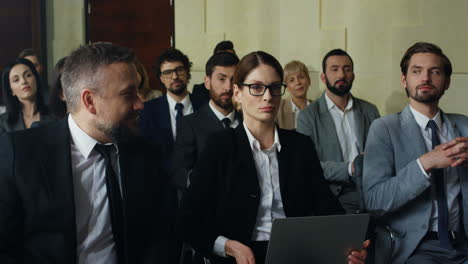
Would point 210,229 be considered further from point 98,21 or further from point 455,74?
point 98,21

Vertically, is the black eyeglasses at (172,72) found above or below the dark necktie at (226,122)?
above

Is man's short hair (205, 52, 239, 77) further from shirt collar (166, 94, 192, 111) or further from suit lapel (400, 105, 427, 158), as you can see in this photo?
suit lapel (400, 105, 427, 158)

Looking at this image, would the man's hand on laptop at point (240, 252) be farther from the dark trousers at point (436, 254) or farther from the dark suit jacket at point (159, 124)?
the dark suit jacket at point (159, 124)

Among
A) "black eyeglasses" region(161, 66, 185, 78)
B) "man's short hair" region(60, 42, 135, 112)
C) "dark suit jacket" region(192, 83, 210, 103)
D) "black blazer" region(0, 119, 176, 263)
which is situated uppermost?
"black eyeglasses" region(161, 66, 185, 78)

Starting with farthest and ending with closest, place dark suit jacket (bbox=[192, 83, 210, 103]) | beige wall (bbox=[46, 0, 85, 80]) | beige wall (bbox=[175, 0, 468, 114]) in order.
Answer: beige wall (bbox=[46, 0, 85, 80])
beige wall (bbox=[175, 0, 468, 114])
dark suit jacket (bbox=[192, 83, 210, 103])

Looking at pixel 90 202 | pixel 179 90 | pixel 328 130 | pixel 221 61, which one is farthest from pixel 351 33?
pixel 90 202

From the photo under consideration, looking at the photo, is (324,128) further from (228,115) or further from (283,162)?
(283,162)

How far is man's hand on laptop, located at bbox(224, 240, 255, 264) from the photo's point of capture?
93.4 inches

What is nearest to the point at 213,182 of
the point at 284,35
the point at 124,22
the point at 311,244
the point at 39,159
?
the point at 311,244

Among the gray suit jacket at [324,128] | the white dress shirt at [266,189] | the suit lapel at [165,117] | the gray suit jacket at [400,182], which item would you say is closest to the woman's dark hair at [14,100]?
the suit lapel at [165,117]

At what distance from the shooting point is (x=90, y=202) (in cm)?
211

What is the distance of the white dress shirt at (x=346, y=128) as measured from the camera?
14.2 ft

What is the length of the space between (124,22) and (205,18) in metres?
1.56

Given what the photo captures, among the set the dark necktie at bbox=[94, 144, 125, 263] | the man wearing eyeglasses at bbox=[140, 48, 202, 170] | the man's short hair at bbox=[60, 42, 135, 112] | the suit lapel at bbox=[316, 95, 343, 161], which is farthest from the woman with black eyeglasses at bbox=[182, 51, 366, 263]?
the man wearing eyeglasses at bbox=[140, 48, 202, 170]
